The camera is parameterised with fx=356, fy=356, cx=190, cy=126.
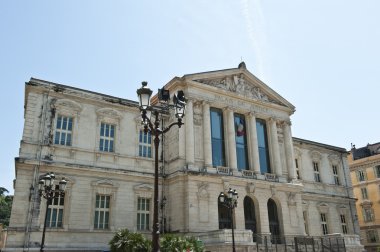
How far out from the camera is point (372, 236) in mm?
44438

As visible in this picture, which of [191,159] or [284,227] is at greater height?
[191,159]

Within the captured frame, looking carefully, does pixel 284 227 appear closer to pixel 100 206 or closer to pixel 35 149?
pixel 100 206

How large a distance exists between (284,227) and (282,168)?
4.98 meters

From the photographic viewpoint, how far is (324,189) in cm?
3447

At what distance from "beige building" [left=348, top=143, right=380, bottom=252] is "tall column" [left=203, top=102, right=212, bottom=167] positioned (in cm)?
2989

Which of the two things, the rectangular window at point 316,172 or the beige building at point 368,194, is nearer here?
the rectangular window at point 316,172

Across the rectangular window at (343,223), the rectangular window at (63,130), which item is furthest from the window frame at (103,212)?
the rectangular window at (343,223)

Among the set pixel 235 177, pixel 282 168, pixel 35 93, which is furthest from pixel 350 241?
pixel 35 93

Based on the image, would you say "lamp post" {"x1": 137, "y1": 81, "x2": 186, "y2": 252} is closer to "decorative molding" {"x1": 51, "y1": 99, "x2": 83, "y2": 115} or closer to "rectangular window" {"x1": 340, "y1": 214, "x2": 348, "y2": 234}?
"decorative molding" {"x1": 51, "y1": 99, "x2": 83, "y2": 115}

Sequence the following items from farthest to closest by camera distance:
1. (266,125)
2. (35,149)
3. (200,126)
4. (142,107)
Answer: (266,125) → (200,126) → (35,149) → (142,107)

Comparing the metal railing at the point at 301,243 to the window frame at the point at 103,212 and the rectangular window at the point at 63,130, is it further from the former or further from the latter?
the rectangular window at the point at 63,130

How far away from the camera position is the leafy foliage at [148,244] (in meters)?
16.4

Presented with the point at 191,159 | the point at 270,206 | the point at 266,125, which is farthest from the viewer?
the point at 266,125

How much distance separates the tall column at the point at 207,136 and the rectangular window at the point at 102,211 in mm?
7281
